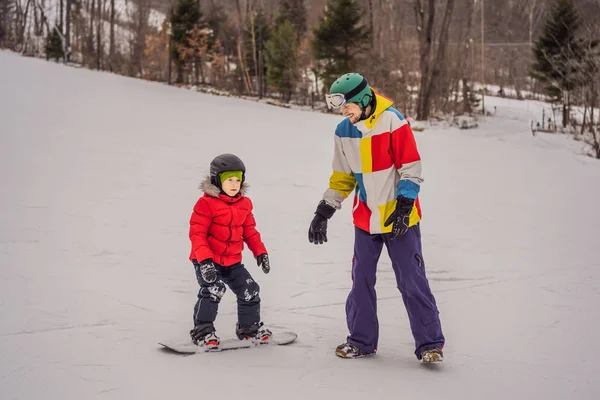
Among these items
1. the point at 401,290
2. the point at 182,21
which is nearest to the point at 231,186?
the point at 401,290

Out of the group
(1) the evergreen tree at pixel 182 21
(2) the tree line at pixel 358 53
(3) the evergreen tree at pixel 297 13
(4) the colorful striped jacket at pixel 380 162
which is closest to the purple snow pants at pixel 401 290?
(4) the colorful striped jacket at pixel 380 162

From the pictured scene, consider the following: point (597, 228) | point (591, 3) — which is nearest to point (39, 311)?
point (597, 228)

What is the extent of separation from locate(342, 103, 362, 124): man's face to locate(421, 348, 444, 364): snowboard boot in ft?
4.78

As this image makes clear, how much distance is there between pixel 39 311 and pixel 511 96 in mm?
40507

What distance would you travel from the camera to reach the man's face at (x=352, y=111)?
3455mm

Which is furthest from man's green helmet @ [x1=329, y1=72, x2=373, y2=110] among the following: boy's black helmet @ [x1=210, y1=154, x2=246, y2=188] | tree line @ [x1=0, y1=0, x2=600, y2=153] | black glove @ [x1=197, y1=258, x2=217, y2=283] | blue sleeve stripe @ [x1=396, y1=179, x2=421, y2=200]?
tree line @ [x1=0, y1=0, x2=600, y2=153]

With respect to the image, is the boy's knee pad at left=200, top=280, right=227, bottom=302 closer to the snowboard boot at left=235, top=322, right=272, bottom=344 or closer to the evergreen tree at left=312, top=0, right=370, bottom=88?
the snowboard boot at left=235, top=322, right=272, bottom=344

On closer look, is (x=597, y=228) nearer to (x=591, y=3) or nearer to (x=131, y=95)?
(x=131, y=95)

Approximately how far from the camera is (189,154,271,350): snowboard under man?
3508 mm

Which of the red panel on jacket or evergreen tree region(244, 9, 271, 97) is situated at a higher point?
evergreen tree region(244, 9, 271, 97)

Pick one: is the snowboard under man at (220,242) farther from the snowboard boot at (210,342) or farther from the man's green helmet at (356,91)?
the man's green helmet at (356,91)

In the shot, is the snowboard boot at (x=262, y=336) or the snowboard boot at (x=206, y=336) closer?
the snowboard boot at (x=206, y=336)

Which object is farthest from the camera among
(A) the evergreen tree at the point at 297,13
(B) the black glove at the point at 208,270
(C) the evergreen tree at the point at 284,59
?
(A) the evergreen tree at the point at 297,13

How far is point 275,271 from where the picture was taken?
6.14 m
